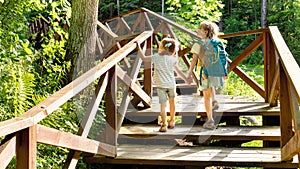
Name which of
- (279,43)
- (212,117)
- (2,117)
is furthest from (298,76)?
(2,117)

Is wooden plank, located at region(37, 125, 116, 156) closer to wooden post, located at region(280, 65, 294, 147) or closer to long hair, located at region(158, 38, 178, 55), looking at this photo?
long hair, located at region(158, 38, 178, 55)

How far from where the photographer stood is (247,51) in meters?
5.97

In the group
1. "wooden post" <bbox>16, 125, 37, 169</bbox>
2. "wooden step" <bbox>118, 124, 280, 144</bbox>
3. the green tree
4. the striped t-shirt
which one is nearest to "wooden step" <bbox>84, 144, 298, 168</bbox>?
"wooden step" <bbox>118, 124, 280, 144</bbox>

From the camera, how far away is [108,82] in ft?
13.2

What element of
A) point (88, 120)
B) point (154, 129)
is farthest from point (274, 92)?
point (88, 120)

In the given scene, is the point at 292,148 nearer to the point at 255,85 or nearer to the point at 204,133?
the point at 204,133

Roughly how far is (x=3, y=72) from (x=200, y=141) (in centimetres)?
226

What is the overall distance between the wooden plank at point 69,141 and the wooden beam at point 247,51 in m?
2.68

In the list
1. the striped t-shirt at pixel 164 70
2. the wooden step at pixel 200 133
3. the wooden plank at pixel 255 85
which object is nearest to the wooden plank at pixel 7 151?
the wooden step at pixel 200 133

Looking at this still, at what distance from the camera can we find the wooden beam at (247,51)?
228 inches

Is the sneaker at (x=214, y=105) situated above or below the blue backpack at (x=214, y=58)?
below

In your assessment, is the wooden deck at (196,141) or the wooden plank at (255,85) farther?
the wooden plank at (255,85)

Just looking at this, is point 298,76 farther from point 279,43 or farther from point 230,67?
point 230,67

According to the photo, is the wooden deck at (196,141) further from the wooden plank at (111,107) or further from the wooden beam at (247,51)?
the wooden beam at (247,51)
